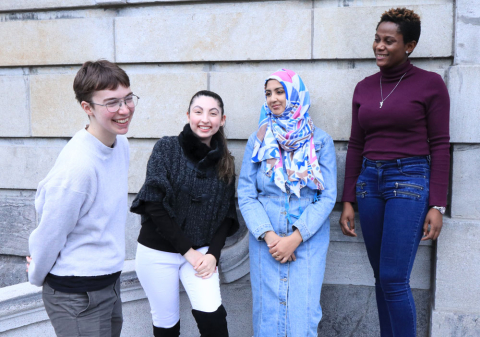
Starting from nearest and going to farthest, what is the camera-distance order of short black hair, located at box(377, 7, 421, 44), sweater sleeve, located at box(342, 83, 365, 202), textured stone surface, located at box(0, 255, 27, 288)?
short black hair, located at box(377, 7, 421, 44)
sweater sleeve, located at box(342, 83, 365, 202)
textured stone surface, located at box(0, 255, 27, 288)

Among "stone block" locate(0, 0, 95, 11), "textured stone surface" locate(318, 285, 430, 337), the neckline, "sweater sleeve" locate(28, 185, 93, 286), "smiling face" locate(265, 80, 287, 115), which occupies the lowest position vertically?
"textured stone surface" locate(318, 285, 430, 337)

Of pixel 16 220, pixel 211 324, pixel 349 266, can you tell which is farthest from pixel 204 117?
pixel 16 220

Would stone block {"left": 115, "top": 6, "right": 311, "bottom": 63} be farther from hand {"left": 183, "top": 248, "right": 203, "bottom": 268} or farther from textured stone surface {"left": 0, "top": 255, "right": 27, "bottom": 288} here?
textured stone surface {"left": 0, "top": 255, "right": 27, "bottom": 288}

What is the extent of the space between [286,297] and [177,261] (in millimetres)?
787

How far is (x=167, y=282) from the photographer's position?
2744 millimetres

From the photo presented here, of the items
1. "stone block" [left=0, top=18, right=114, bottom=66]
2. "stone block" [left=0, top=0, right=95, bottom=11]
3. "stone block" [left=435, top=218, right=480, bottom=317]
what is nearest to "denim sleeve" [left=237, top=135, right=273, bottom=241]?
"stone block" [left=435, top=218, right=480, bottom=317]

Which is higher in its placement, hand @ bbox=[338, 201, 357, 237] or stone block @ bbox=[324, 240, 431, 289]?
hand @ bbox=[338, 201, 357, 237]

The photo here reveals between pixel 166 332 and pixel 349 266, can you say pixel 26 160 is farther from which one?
pixel 349 266

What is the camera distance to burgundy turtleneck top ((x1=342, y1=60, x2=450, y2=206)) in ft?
8.89

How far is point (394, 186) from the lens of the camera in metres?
2.74

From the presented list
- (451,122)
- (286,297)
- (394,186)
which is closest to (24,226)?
(286,297)

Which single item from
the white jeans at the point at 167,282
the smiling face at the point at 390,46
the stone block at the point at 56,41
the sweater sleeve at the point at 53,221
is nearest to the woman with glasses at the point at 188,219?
the white jeans at the point at 167,282

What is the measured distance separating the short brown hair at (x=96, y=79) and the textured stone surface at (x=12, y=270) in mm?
3041

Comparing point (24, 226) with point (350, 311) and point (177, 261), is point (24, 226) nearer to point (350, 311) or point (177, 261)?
point (177, 261)
